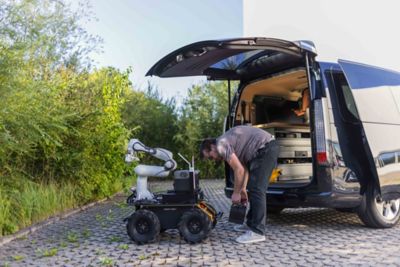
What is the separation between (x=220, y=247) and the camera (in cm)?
453

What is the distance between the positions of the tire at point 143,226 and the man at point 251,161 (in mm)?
845

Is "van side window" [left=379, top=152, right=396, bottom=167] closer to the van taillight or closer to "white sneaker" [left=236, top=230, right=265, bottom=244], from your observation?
the van taillight

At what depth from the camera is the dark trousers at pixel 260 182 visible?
4777mm

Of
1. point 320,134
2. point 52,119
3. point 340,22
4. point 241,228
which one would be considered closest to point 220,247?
point 241,228

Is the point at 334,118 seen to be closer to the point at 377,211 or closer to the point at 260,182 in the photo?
the point at 260,182

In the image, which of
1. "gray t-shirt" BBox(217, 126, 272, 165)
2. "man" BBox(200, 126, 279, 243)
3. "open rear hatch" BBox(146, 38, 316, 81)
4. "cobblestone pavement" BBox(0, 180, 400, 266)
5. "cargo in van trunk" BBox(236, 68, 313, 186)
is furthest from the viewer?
"cargo in van trunk" BBox(236, 68, 313, 186)

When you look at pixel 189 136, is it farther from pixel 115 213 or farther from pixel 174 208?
pixel 174 208

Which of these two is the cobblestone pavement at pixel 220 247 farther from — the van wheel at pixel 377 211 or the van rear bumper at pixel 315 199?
the van rear bumper at pixel 315 199

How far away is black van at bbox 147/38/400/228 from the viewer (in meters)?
4.81

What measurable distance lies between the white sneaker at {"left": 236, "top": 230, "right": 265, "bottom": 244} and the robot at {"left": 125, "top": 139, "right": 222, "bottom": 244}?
1.10 feet

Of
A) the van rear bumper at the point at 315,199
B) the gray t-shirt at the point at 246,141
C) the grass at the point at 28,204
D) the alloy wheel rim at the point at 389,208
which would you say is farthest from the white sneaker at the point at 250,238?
the grass at the point at 28,204

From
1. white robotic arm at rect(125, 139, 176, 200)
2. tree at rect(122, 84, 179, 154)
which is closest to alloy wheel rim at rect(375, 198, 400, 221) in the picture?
white robotic arm at rect(125, 139, 176, 200)

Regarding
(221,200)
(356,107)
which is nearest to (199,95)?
(221,200)

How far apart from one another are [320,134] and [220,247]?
5.22 ft
